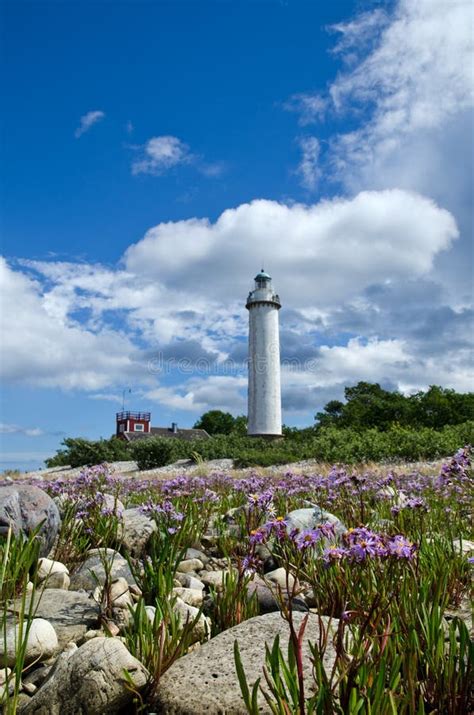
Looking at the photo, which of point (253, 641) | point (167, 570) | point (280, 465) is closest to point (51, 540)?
point (167, 570)

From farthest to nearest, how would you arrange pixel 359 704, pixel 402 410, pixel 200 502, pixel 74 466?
pixel 402 410
pixel 74 466
pixel 200 502
pixel 359 704

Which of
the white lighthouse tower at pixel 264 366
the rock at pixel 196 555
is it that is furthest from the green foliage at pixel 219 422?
the rock at pixel 196 555

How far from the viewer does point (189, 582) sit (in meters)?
4.86

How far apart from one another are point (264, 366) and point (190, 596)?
3438 cm

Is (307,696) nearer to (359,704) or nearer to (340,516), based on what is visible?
(359,704)

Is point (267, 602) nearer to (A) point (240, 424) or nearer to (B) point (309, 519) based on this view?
(B) point (309, 519)

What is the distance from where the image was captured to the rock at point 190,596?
4.44 m

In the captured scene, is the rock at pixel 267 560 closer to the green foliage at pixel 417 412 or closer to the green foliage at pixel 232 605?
the green foliage at pixel 232 605

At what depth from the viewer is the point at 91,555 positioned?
18.8ft

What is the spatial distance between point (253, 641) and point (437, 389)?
4365 centimetres

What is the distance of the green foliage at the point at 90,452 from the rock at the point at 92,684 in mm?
28078

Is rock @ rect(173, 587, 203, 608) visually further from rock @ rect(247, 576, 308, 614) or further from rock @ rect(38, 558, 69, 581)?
rock @ rect(38, 558, 69, 581)

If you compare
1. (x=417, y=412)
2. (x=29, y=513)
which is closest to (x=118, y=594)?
(x=29, y=513)

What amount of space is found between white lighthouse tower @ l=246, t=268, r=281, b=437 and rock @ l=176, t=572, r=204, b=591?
3329 cm
